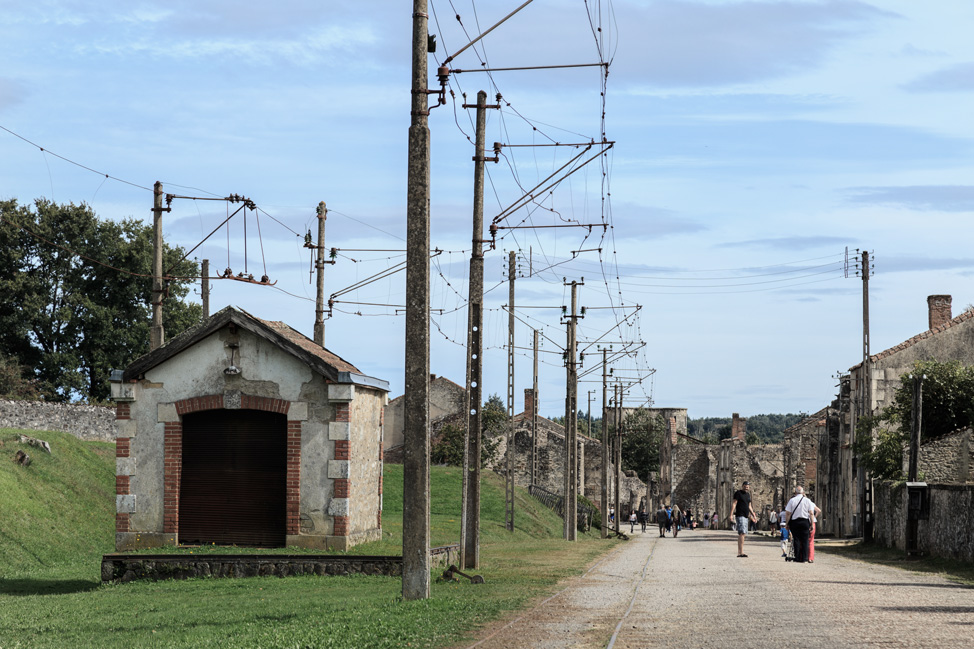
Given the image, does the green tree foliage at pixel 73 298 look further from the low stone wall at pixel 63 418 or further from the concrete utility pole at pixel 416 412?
the concrete utility pole at pixel 416 412

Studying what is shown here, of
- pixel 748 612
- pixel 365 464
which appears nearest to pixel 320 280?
pixel 365 464

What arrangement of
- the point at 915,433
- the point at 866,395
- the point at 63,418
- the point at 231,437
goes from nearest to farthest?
the point at 231,437 < the point at 915,433 < the point at 63,418 < the point at 866,395

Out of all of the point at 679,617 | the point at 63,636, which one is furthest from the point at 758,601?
the point at 63,636

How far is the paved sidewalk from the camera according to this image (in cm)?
1088

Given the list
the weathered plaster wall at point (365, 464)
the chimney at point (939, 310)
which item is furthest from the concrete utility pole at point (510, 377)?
the chimney at point (939, 310)

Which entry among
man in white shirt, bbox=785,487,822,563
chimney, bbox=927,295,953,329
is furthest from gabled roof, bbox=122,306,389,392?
chimney, bbox=927,295,953,329

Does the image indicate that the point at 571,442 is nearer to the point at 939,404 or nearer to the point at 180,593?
→ the point at 939,404

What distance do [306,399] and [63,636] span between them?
1045 centimetres

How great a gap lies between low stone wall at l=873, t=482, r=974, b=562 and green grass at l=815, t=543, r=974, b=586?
302 millimetres

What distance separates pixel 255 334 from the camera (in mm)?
23906

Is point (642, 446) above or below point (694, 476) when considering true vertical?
above

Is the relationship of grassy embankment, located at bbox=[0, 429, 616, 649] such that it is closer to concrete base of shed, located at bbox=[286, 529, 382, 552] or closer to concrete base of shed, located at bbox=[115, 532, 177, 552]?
concrete base of shed, located at bbox=[286, 529, 382, 552]

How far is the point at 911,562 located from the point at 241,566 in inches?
663

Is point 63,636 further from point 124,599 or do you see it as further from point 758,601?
point 758,601
